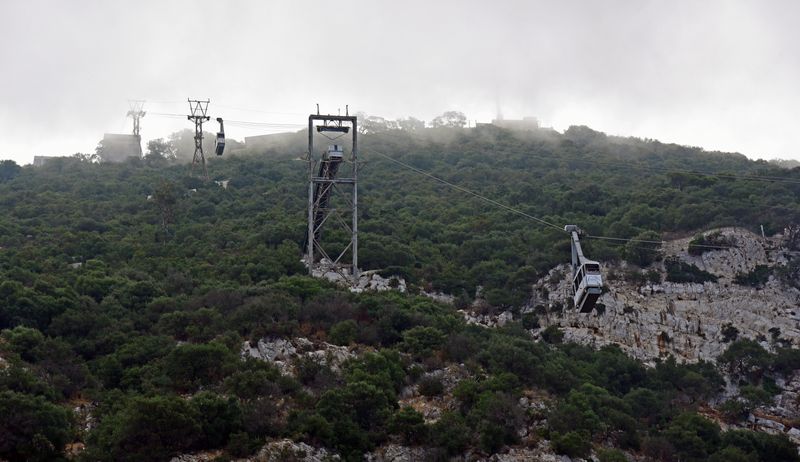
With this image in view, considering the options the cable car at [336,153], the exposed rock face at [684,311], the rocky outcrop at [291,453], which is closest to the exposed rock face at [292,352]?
the rocky outcrop at [291,453]

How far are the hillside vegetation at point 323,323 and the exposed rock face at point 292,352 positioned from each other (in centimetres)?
44

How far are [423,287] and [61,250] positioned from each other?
1893cm

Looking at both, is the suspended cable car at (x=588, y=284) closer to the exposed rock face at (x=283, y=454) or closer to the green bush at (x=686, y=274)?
the exposed rock face at (x=283, y=454)

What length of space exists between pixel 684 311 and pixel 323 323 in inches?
753

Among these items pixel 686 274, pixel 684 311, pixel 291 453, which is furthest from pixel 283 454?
pixel 686 274

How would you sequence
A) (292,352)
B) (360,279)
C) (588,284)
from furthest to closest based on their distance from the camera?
(360,279) < (292,352) < (588,284)

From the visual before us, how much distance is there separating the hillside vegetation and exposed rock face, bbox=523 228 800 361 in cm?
152

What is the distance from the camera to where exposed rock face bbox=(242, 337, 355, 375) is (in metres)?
38.2

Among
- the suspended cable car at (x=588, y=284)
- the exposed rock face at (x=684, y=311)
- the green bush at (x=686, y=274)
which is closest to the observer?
the suspended cable car at (x=588, y=284)

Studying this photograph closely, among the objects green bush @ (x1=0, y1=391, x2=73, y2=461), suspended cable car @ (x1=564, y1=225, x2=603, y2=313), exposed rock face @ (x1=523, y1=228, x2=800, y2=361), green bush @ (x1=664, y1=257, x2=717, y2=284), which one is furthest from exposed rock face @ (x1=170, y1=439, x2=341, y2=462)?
green bush @ (x1=664, y1=257, x2=717, y2=284)

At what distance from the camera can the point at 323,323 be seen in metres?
41.7

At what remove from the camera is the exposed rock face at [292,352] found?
125 ft

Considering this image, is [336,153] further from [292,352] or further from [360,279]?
[292,352]

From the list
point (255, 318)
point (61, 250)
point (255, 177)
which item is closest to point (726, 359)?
point (255, 318)
